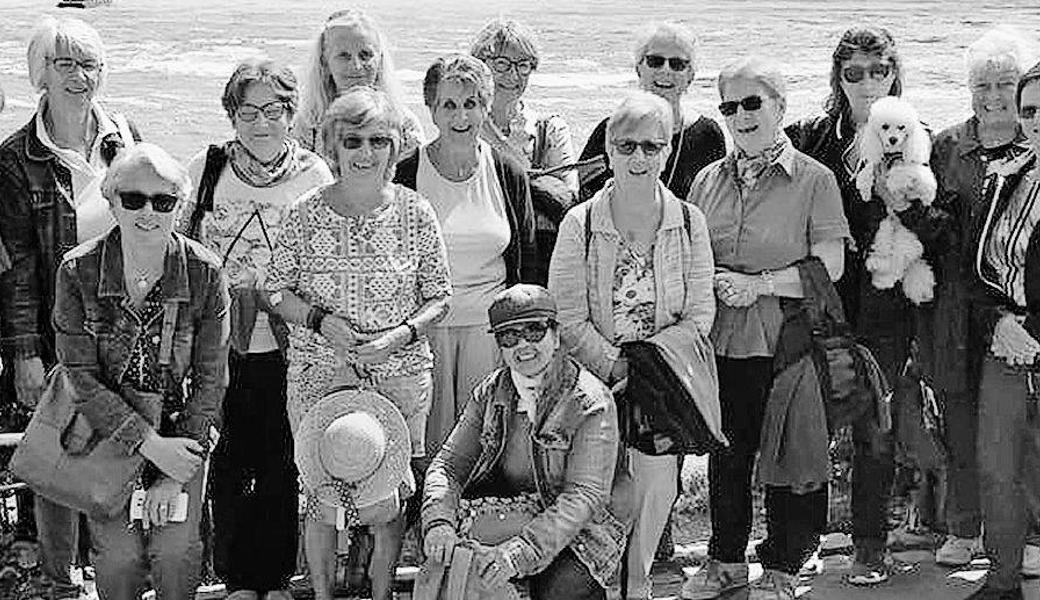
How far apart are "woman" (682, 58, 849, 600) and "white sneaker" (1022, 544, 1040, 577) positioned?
643 mm

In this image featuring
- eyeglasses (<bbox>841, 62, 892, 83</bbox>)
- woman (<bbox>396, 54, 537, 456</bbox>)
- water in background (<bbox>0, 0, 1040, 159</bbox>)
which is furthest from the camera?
water in background (<bbox>0, 0, 1040, 159</bbox>)

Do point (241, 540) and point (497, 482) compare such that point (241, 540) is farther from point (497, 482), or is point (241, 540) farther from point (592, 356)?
point (592, 356)

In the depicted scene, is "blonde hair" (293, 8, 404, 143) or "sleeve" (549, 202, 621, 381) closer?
"sleeve" (549, 202, 621, 381)

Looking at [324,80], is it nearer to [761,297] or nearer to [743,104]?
[743,104]

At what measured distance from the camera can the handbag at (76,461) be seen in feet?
13.1

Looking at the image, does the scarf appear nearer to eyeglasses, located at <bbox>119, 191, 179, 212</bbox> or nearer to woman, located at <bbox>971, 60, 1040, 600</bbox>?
eyeglasses, located at <bbox>119, 191, 179, 212</bbox>

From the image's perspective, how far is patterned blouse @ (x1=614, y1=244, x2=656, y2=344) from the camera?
4.37m

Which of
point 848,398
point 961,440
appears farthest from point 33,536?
point 961,440

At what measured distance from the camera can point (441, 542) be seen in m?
3.94

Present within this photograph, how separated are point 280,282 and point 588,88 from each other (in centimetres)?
1098

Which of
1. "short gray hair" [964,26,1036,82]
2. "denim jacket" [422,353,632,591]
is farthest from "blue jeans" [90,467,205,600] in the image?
"short gray hair" [964,26,1036,82]

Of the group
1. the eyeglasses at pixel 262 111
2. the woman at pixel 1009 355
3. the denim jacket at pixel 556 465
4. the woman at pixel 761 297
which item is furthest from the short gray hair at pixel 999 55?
the eyeglasses at pixel 262 111

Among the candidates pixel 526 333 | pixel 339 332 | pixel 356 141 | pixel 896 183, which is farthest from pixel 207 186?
pixel 896 183

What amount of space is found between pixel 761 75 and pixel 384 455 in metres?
1.59
